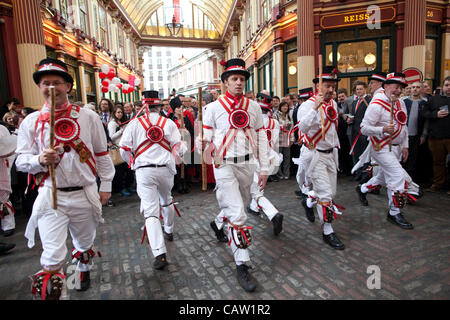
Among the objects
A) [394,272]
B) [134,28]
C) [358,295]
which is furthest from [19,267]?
[134,28]

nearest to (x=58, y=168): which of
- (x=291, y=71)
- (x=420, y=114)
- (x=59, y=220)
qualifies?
(x=59, y=220)

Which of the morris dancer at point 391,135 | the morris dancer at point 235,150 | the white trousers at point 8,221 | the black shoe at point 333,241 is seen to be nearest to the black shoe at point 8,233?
the white trousers at point 8,221

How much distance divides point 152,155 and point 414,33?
1173 cm

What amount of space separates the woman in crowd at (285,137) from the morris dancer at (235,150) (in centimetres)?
468

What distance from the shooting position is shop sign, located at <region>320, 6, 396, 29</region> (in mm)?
11281

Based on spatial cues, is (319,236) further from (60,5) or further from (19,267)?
(60,5)

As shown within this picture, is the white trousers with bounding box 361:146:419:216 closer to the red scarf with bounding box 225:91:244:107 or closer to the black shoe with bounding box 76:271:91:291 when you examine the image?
the red scarf with bounding box 225:91:244:107

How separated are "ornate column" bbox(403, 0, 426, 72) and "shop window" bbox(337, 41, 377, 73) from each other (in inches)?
44.3

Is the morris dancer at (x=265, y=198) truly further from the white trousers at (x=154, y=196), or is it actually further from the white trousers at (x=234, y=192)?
the white trousers at (x=154, y=196)

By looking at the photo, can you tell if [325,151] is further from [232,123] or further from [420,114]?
[420,114]

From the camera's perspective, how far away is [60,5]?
1293 centimetres

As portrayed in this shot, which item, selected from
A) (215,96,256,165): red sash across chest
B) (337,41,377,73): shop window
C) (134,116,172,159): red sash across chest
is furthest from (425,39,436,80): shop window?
(134,116,172,159): red sash across chest

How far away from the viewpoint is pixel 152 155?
12.7ft
